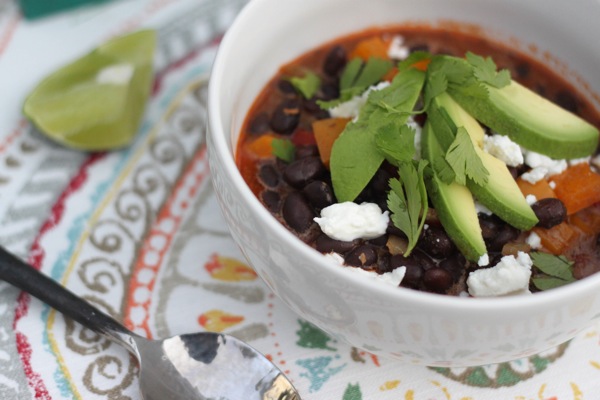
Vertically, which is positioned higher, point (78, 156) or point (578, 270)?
point (578, 270)

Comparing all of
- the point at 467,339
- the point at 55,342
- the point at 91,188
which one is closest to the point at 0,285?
the point at 55,342

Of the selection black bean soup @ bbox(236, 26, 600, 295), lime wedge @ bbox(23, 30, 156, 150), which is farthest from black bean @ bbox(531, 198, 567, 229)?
lime wedge @ bbox(23, 30, 156, 150)

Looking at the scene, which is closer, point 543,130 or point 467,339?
point 467,339

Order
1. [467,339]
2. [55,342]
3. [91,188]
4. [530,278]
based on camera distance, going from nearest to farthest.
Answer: [467,339], [530,278], [55,342], [91,188]

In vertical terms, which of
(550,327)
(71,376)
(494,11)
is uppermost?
(494,11)

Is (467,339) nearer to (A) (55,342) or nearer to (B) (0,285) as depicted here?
(A) (55,342)

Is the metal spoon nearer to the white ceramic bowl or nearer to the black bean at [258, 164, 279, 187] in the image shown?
the white ceramic bowl

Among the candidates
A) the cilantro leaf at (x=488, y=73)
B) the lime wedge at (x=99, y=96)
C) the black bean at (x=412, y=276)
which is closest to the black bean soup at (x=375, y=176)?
the black bean at (x=412, y=276)

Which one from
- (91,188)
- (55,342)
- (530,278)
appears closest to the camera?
(530,278)

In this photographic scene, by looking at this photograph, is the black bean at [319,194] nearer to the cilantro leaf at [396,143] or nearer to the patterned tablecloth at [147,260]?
the cilantro leaf at [396,143]
